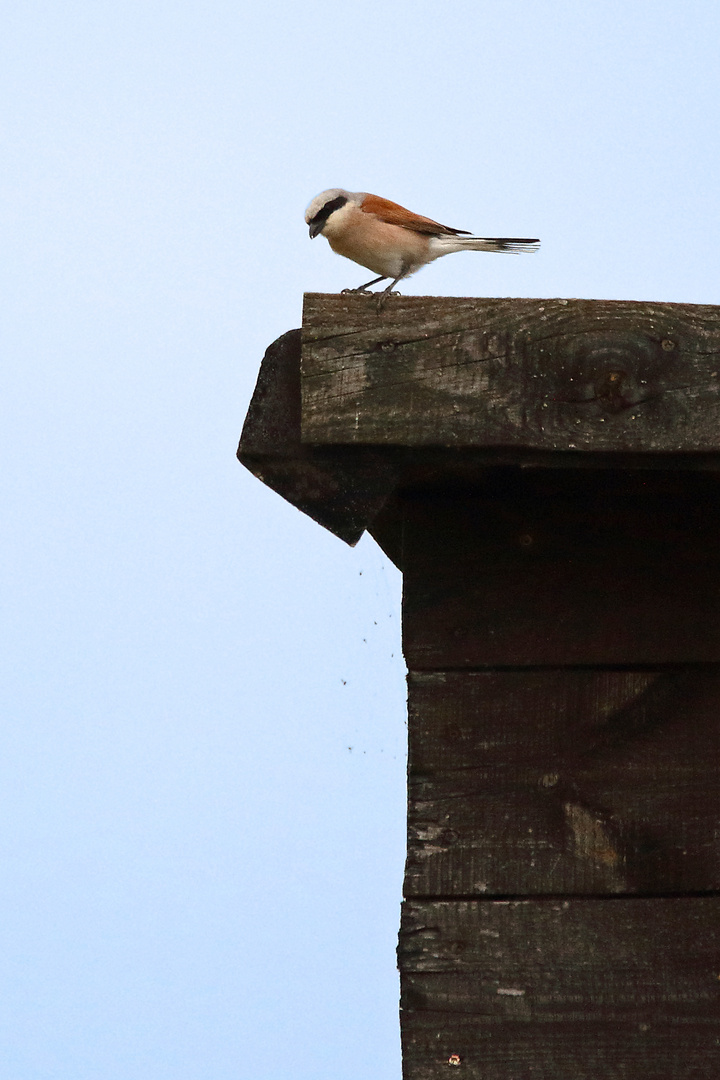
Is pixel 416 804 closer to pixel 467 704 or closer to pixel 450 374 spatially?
pixel 467 704

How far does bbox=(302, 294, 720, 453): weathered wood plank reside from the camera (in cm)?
138

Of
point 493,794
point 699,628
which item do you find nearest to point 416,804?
point 493,794

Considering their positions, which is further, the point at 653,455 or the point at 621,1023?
the point at 621,1023

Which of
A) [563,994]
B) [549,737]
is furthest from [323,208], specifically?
[563,994]

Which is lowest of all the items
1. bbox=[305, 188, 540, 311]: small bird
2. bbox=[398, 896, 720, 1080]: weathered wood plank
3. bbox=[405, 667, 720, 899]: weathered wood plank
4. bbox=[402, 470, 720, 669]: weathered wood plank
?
bbox=[398, 896, 720, 1080]: weathered wood plank

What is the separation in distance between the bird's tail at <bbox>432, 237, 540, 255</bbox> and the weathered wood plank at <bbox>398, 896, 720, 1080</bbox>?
3056 mm

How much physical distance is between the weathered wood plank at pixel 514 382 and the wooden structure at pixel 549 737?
3 cm

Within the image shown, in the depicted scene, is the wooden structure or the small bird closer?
the wooden structure

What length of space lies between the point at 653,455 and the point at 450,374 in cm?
26

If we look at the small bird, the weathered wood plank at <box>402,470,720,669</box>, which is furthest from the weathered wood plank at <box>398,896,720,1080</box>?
the small bird

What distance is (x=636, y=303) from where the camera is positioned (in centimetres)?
141

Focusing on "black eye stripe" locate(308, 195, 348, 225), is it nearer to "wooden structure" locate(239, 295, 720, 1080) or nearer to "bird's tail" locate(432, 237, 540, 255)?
"bird's tail" locate(432, 237, 540, 255)

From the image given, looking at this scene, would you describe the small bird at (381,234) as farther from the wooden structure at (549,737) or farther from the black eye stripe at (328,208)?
the wooden structure at (549,737)

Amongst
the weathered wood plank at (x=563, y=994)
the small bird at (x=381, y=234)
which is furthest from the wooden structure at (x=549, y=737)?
the small bird at (x=381, y=234)
